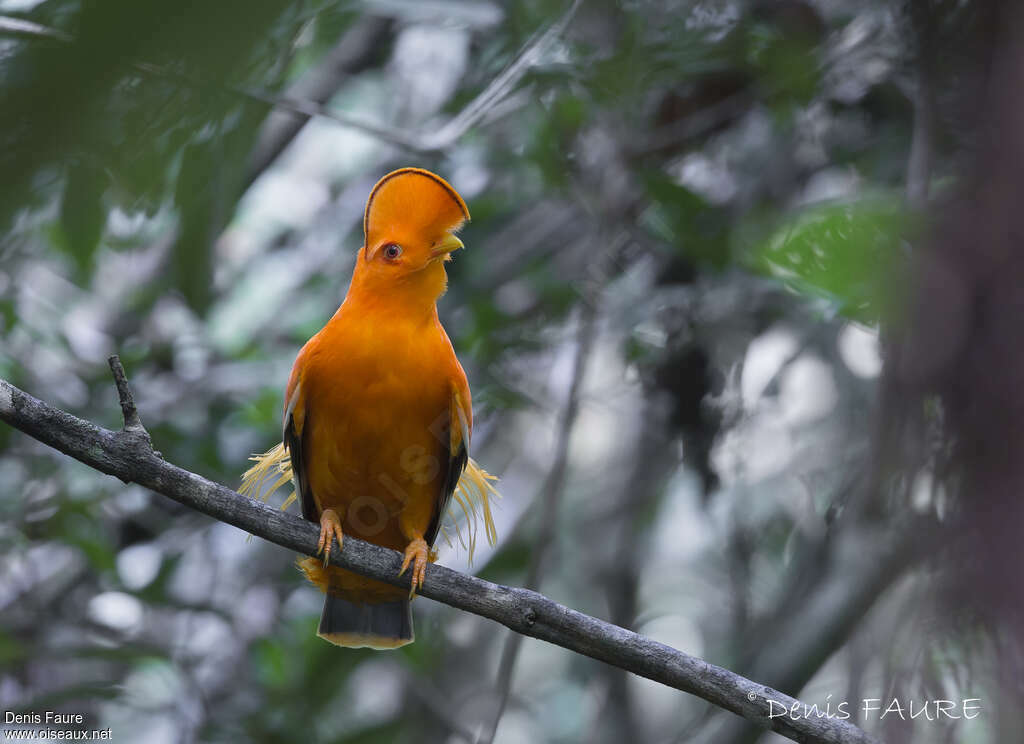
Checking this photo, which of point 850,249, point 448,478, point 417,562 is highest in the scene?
point 850,249

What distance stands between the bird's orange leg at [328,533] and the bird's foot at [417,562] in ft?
0.62

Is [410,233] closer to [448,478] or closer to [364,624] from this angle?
[448,478]

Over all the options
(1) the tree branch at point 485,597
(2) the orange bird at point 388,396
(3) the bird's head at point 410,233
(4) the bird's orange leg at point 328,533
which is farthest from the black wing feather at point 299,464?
(1) the tree branch at point 485,597

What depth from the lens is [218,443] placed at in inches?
168

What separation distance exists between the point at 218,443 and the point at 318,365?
158cm

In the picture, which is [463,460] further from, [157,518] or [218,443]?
[157,518]

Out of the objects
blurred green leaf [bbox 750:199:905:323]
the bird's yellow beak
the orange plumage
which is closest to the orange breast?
the orange plumage

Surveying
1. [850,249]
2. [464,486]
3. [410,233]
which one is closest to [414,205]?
[410,233]

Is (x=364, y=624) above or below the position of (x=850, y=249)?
below

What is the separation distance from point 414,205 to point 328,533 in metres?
0.89

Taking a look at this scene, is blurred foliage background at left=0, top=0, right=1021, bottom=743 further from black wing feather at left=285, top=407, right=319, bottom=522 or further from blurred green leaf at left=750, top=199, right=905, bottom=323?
blurred green leaf at left=750, top=199, right=905, bottom=323

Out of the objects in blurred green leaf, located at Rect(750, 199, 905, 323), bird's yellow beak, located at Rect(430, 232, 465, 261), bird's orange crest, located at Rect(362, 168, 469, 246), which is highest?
blurred green leaf, located at Rect(750, 199, 905, 323)

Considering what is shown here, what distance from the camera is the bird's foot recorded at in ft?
8.26

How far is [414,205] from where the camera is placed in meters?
2.61
